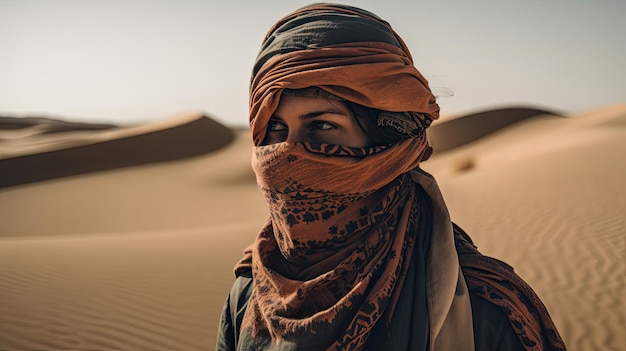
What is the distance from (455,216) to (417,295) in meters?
10.8

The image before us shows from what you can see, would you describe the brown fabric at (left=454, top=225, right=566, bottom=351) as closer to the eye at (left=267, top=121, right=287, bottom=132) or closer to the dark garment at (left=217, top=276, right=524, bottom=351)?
the dark garment at (left=217, top=276, right=524, bottom=351)

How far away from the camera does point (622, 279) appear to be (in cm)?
741

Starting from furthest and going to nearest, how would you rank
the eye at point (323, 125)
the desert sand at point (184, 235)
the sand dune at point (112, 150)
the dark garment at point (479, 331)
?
the sand dune at point (112, 150) → the desert sand at point (184, 235) → the eye at point (323, 125) → the dark garment at point (479, 331)

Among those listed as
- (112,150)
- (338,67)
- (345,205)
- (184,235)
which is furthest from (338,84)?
(112,150)

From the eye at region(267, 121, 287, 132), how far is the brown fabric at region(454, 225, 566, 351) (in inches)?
29.4

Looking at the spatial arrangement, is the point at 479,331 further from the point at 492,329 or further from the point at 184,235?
the point at 184,235

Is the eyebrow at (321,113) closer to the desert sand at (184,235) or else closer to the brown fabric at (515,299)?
the brown fabric at (515,299)

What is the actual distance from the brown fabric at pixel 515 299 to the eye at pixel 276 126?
0.75 m

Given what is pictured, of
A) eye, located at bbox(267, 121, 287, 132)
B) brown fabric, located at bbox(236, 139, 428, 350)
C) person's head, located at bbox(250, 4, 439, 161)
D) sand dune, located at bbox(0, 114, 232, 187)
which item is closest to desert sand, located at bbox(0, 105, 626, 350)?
sand dune, located at bbox(0, 114, 232, 187)

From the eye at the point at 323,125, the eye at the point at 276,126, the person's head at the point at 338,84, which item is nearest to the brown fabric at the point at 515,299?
the person's head at the point at 338,84

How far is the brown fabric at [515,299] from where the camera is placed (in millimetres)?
1396

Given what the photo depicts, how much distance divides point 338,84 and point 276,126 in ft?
0.91

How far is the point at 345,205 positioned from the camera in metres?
1.53

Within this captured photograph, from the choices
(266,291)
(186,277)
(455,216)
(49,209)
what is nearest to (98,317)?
(186,277)
